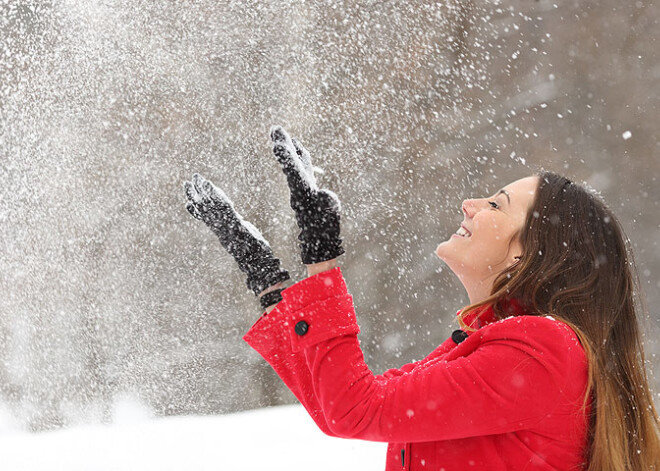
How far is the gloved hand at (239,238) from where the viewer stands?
3.59ft

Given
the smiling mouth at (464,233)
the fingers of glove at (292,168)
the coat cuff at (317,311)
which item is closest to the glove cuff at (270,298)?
the coat cuff at (317,311)

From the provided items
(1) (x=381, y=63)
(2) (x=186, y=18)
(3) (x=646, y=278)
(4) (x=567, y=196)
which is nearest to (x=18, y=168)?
(2) (x=186, y=18)

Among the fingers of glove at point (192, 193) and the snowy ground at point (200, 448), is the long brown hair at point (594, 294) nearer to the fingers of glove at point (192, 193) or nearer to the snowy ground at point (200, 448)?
the fingers of glove at point (192, 193)

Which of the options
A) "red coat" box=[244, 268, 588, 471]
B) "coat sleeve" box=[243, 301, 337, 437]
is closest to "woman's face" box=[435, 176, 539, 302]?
"red coat" box=[244, 268, 588, 471]

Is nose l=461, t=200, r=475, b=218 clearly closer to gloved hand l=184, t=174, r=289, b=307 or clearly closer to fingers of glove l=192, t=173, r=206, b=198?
gloved hand l=184, t=174, r=289, b=307

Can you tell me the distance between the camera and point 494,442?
86 cm

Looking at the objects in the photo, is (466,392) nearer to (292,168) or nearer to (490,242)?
(490,242)

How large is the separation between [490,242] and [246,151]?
9.85ft

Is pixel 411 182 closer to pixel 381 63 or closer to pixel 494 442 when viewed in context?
pixel 381 63

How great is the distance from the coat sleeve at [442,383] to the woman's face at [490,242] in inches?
6.4

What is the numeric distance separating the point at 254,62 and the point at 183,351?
189 centimetres

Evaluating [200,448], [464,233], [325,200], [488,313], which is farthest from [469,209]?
[200,448]

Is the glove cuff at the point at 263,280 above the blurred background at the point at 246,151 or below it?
below

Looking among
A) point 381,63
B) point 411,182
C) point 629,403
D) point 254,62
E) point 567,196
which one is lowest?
point 629,403
